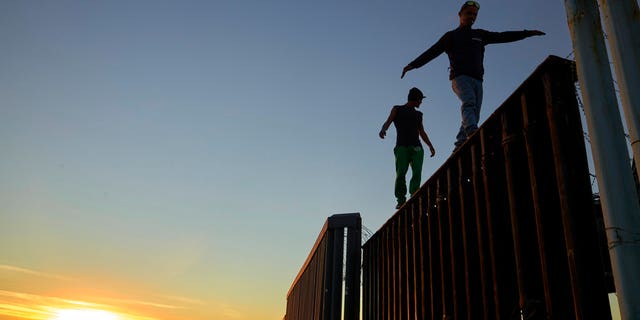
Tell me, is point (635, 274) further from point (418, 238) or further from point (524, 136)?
point (418, 238)

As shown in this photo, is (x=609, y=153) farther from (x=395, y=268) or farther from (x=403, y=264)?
(x=395, y=268)

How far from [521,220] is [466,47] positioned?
387 centimetres

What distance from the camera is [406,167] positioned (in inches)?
317

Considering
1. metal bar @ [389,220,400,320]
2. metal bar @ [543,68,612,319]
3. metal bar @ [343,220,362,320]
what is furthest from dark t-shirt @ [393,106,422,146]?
metal bar @ [543,68,612,319]

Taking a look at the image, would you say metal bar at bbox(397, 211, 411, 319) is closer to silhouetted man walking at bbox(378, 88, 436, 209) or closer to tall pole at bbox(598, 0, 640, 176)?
silhouetted man walking at bbox(378, 88, 436, 209)

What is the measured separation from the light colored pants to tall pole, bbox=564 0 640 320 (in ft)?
11.9

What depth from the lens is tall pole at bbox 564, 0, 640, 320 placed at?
7.05ft

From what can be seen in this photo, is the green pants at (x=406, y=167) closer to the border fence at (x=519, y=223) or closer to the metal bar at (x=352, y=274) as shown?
the metal bar at (x=352, y=274)

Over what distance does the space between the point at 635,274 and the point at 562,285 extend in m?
0.66

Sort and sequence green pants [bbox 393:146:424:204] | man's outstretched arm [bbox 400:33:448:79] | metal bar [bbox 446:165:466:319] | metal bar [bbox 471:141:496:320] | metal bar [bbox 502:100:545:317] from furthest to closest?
green pants [bbox 393:146:424:204]
man's outstretched arm [bbox 400:33:448:79]
metal bar [bbox 446:165:466:319]
metal bar [bbox 471:141:496:320]
metal bar [bbox 502:100:545:317]

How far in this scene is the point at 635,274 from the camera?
2113 mm

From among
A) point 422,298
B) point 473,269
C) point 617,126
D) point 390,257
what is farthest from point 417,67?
point 617,126

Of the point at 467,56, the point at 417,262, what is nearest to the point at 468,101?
the point at 467,56

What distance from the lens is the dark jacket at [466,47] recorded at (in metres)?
6.42
